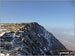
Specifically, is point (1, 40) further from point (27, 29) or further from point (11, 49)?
point (27, 29)

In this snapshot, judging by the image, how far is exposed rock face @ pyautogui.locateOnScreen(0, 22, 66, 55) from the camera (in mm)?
56312

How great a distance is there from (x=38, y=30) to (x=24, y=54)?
84.8 ft

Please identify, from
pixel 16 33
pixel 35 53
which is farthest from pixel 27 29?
pixel 35 53

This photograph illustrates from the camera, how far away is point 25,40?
63.1 metres

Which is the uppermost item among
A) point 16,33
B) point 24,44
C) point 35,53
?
point 16,33

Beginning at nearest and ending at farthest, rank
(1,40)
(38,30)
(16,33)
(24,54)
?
(24,54) → (1,40) → (16,33) → (38,30)

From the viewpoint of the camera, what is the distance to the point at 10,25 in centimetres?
7244

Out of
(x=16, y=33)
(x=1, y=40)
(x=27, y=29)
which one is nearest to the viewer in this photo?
(x=1, y=40)

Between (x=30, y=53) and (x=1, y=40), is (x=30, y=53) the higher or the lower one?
the lower one

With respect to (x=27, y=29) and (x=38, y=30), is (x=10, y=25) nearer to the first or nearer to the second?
(x=27, y=29)

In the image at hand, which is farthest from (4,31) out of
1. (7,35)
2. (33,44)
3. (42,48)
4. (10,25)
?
(42,48)

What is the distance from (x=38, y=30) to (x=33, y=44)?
46.5 ft

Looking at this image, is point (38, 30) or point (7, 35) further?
point (38, 30)

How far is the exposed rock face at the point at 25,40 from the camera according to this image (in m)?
56.3
